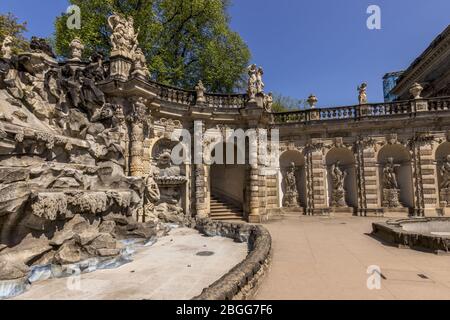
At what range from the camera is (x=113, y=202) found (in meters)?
8.78

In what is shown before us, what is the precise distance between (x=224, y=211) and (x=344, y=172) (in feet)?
27.1

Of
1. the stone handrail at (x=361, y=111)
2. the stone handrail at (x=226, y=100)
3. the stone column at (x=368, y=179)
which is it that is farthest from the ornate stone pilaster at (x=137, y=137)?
the stone column at (x=368, y=179)

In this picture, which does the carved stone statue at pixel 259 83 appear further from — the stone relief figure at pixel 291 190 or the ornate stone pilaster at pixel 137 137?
the ornate stone pilaster at pixel 137 137

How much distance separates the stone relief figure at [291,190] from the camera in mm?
16938

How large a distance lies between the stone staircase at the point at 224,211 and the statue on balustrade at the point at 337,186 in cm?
617

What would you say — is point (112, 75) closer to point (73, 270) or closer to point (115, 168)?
point (115, 168)

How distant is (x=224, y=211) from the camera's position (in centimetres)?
1595

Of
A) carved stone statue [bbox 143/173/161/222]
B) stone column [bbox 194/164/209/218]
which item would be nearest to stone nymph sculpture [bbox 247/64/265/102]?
stone column [bbox 194/164/209/218]

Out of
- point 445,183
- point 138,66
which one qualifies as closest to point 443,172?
point 445,183

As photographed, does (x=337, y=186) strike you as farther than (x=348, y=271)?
Yes

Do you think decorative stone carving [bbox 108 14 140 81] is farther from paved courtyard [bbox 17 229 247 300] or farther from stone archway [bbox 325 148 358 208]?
stone archway [bbox 325 148 358 208]

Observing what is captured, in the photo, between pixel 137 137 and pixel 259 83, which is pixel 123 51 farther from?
pixel 259 83

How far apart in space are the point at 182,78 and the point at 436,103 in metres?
17.7
